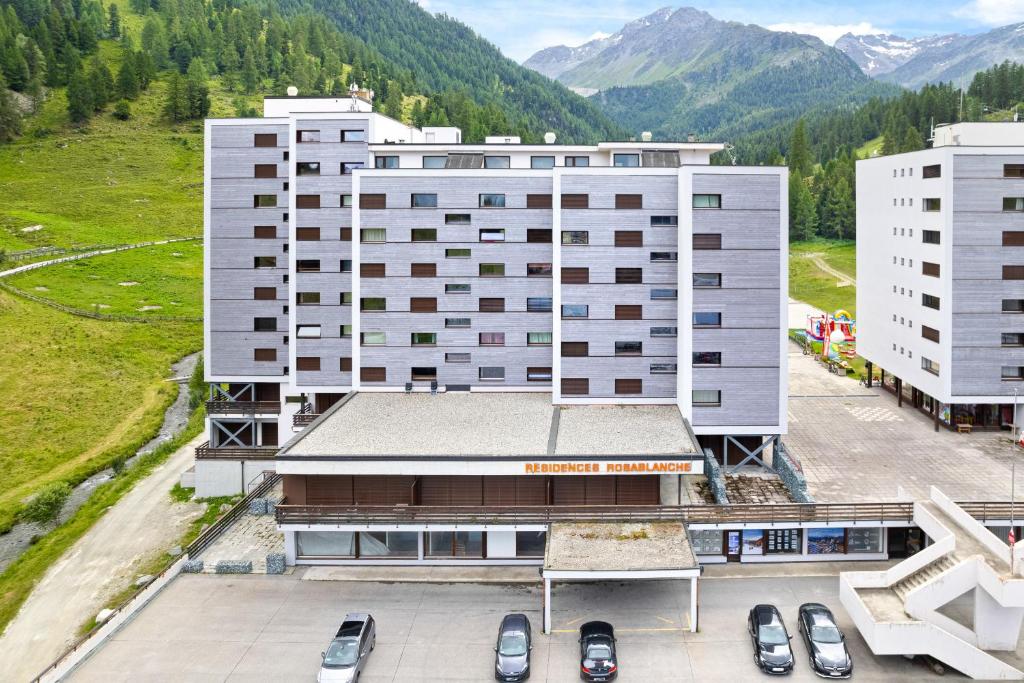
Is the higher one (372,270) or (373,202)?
(373,202)

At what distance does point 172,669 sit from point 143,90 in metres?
181

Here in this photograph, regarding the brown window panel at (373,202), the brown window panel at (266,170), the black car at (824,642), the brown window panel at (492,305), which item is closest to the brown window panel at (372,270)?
the brown window panel at (373,202)

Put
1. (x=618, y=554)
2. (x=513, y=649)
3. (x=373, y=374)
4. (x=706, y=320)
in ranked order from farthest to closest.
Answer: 1. (x=373, y=374)
2. (x=706, y=320)
3. (x=618, y=554)
4. (x=513, y=649)

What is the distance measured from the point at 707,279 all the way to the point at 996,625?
21634mm

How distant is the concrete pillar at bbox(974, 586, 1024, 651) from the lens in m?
30.6

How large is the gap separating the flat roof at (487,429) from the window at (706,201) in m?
11.6

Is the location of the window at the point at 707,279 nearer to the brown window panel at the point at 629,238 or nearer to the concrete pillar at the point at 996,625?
the brown window panel at the point at 629,238

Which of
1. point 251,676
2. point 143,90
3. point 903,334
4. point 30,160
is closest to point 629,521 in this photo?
point 251,676

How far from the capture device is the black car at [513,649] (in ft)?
95.7

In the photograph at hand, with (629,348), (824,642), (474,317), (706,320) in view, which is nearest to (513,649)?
(824,642)

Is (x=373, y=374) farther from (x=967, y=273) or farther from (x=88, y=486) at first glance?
(x=967, y=273)

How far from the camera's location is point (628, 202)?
157 ft

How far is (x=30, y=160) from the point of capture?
159 meters

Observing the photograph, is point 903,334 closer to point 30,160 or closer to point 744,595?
point 744,595
